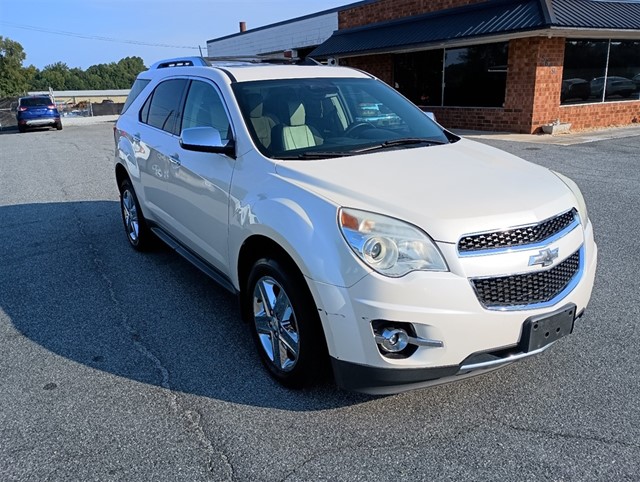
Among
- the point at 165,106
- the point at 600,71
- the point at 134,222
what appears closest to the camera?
the point at 165,106

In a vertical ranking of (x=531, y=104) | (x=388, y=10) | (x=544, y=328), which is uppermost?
(x=388, y=10)

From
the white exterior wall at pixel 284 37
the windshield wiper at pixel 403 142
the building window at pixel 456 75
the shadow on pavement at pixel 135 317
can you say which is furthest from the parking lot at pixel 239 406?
the white exterior wall at pixel 284 37

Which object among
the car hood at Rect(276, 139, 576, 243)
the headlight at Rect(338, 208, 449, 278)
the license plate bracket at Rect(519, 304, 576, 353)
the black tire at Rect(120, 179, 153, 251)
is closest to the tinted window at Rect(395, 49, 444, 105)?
the black tire at Rect(120, 179, 153, 251)

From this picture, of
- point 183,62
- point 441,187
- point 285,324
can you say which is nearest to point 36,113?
point 183,62

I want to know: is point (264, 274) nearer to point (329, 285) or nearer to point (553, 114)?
point (329, 285)

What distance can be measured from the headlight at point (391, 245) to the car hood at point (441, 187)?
0.17ft

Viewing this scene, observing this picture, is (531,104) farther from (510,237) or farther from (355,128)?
(510,237)

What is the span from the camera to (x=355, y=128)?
3.91m

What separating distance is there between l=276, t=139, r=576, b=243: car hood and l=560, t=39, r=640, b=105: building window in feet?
47.8

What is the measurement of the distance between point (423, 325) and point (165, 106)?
3.47 meters

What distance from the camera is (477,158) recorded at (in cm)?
354

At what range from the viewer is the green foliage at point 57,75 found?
79.5 meters

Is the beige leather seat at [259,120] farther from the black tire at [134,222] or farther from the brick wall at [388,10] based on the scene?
the brick wall at [388,10]

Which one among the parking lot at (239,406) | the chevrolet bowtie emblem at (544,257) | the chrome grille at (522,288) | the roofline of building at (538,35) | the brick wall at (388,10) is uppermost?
the brick wall at (388,10)
